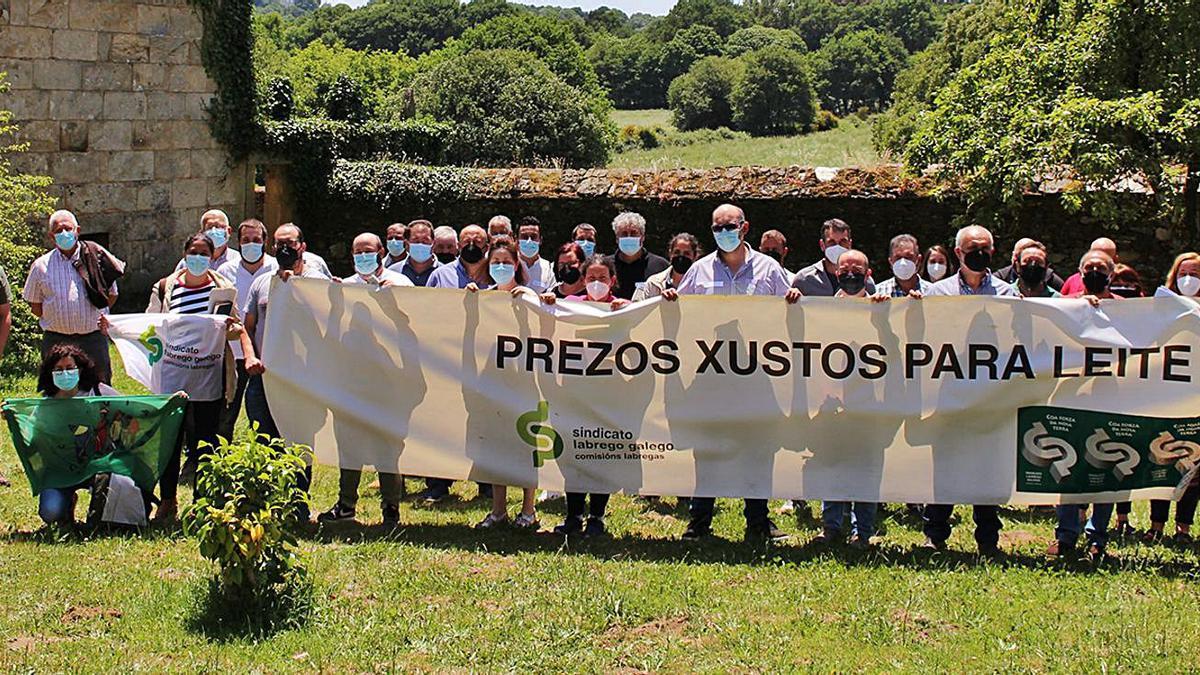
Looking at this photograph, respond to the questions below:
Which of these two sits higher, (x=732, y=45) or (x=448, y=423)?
(x=732, y=45)

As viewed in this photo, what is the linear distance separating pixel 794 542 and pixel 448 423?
7.03 feet

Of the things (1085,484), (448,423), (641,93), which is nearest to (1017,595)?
(1085,484)

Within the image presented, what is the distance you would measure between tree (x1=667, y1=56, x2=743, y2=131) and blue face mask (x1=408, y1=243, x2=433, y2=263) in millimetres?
96161

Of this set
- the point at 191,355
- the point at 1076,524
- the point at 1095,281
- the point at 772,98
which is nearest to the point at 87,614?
the point at 191,355

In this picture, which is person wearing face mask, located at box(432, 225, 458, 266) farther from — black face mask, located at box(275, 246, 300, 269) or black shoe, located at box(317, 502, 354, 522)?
black shoe, located at box(317, 502, 354, 522)

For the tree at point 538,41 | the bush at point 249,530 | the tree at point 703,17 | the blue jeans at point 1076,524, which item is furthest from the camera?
the tree at point 703,17

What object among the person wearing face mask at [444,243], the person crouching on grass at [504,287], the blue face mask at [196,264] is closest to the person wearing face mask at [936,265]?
the person crouching on grass at [504,287]

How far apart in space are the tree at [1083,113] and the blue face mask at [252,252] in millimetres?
6656

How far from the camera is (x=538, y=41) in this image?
332ft

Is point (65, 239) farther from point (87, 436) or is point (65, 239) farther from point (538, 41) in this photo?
point (538, 41)

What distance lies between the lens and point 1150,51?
11570 millimetres

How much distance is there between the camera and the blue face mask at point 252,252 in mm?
8555

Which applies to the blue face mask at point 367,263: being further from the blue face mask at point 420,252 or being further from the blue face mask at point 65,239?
the blue face mask at point 65,239

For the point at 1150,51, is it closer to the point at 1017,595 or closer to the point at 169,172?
the point at 1017,595
